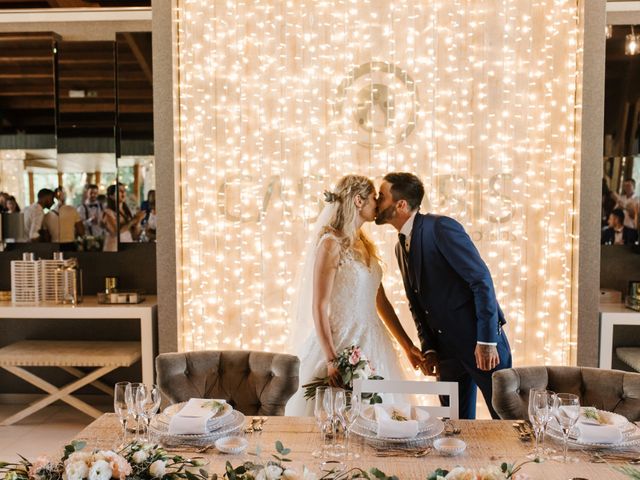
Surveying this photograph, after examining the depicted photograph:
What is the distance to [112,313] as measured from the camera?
3842 mm

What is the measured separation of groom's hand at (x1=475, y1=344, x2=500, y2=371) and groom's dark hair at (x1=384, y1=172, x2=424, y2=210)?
30.7 inches

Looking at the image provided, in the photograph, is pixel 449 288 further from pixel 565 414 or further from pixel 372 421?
pixel 565 414

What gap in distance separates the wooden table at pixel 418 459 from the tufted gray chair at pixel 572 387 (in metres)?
0.19

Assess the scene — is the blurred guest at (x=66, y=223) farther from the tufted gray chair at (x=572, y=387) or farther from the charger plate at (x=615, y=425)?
the charger plate at (x=615, y=425)

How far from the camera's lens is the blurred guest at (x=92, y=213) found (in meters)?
4.30

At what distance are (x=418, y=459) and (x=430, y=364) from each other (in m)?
1.37

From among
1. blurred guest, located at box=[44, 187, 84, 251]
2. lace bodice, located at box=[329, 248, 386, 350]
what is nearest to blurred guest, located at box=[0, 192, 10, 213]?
blurred guest, located at box=[44, 187, 84, 251]

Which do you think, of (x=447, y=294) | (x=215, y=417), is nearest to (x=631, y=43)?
(x=447, y=294)

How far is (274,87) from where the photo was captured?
366 centimetres

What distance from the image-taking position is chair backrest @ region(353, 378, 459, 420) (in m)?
2.05

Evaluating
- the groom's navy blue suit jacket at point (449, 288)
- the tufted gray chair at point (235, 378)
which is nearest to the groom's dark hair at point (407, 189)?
the groom's navy blue suit jacket at point (449, 288)

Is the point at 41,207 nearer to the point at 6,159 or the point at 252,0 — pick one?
the point at 6,159

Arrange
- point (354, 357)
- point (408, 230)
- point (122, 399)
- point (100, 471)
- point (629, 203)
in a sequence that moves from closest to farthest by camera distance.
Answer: point (100, 471), point (122, 399), point (354, 357), point (408, 230), point (629, 203)

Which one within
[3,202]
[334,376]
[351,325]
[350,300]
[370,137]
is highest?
[370,137]
